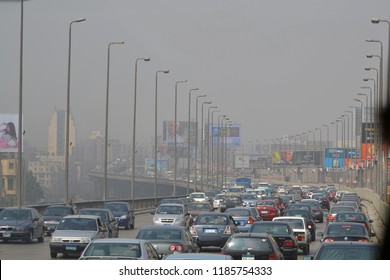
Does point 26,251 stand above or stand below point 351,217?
below

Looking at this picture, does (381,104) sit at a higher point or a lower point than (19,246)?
higher

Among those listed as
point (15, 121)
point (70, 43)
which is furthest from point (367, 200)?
point (70, 43)

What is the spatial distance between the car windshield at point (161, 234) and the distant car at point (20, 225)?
13.4 meters

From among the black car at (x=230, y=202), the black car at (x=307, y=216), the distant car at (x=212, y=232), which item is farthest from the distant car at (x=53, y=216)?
the black car at (x=230, y=202)

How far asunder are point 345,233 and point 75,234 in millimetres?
8627

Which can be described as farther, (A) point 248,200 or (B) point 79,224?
(A) point 248,200

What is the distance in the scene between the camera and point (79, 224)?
35.2 metres

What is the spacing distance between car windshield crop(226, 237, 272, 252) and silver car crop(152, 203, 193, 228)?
21487 millimetres

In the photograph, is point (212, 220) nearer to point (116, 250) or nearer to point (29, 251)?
point (29, 251)

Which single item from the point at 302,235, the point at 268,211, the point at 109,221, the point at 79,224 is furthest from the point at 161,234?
the point at 268,211

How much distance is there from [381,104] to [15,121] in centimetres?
3534

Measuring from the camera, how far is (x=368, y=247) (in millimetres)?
19703
